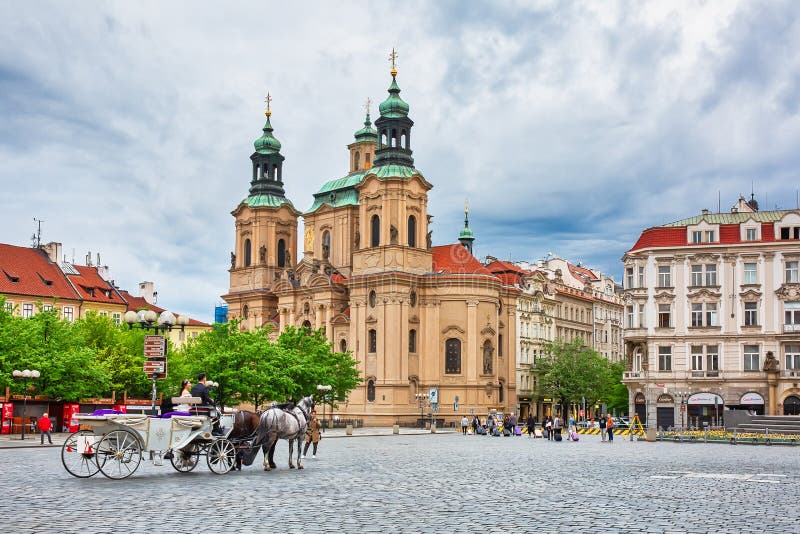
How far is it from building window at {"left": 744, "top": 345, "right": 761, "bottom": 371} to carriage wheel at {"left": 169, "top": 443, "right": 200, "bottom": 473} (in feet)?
180

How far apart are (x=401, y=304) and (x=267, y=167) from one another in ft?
90.3

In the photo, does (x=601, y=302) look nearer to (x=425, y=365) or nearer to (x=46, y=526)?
(x=425, y=365)

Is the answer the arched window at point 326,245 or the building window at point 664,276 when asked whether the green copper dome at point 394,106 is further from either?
the building window at point 664,276

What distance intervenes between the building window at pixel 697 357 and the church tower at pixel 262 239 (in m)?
45.6

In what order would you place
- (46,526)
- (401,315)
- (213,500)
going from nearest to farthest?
(46,526) < (213,500) < (401,315)

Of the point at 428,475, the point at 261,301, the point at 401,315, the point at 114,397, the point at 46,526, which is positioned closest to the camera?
the point at 46,526

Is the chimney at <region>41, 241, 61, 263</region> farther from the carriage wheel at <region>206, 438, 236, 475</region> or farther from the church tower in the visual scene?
the carriage wheel at <region>206, 438, 236, 475</region>

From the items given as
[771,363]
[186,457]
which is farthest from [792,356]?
[186,457]

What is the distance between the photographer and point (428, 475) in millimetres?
24672

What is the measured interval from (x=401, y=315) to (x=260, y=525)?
238 feet

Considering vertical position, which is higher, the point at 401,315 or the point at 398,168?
the point at 398,168

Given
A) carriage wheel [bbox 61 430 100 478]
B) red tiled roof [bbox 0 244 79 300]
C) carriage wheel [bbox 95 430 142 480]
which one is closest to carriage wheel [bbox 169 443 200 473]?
carriage wheel [bbox 95 430 142 480]

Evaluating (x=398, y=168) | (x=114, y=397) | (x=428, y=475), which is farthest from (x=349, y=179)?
(x=428, y=475)

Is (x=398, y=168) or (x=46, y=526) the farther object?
(x=398, y=168)
